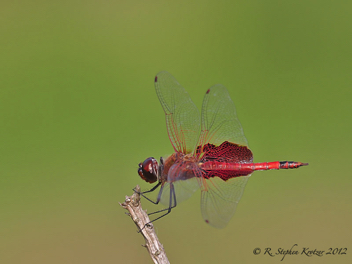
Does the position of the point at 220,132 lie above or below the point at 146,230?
above

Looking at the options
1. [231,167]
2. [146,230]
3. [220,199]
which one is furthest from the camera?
[231,167]

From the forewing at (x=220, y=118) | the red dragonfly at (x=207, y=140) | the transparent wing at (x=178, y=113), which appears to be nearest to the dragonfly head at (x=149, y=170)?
the red dragonfly at (x=207, y=140)

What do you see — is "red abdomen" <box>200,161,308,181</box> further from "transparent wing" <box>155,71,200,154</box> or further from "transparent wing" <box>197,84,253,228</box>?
"transparent wing" <box>155,71,200,154</box>

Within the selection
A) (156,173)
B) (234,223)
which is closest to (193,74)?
(234,223)

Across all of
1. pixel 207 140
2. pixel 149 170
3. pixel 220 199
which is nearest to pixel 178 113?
pixel 207 140

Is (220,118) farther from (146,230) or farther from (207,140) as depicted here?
(146,230)

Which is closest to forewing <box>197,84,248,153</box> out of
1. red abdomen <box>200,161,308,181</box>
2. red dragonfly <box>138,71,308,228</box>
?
red dragonfly <box>138,71,308,228</box>

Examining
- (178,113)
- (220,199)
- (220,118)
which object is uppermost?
(178,113)

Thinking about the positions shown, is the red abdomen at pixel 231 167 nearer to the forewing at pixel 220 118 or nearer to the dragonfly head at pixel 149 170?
the forewing at pixel 220 118
